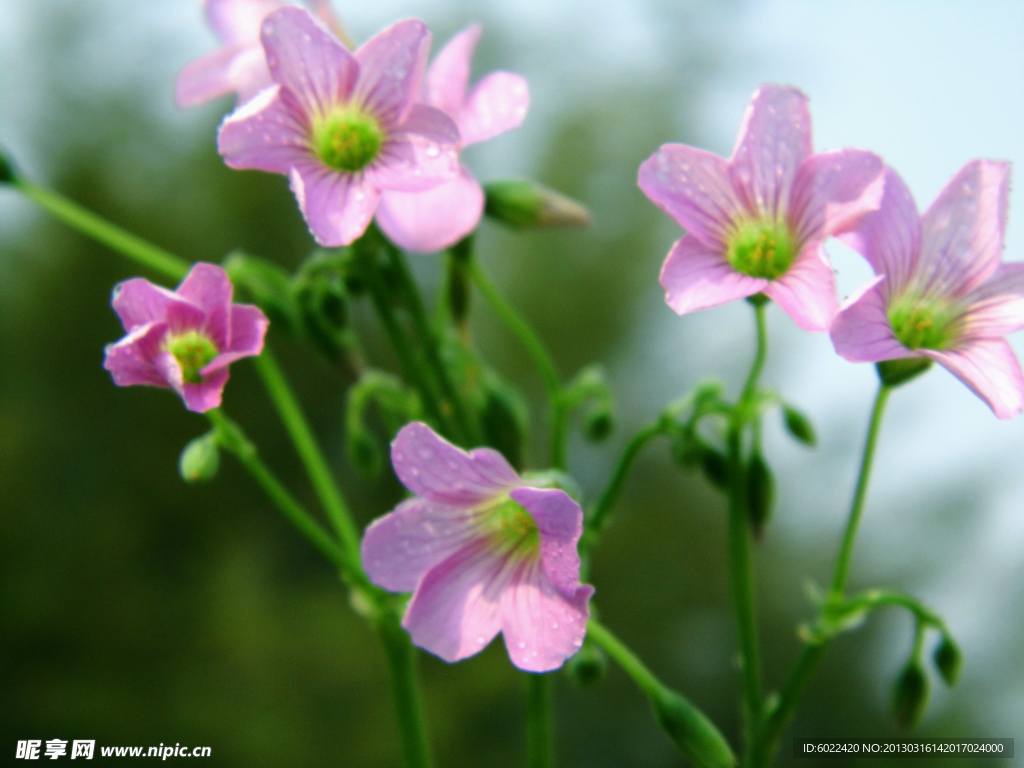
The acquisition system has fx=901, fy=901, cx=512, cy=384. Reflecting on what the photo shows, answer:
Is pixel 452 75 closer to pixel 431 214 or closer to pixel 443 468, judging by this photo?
pixel 431 214

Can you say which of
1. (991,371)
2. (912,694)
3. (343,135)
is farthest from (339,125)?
(912,694)

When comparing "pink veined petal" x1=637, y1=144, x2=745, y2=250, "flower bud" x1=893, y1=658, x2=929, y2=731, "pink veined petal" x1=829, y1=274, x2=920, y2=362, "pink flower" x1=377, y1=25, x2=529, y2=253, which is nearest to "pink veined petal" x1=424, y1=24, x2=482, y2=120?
"pink flower" x1=377, y1=25, x2=529, y2=253

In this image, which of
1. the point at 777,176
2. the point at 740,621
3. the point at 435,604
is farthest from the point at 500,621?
the point at 777,176

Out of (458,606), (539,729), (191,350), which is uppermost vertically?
(191,350)

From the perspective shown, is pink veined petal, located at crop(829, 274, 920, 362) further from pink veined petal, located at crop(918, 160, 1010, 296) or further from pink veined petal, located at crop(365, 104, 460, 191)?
pink veined petal, located at crop(365, 104, 460, 191)

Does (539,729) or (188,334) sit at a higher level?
(188,334)

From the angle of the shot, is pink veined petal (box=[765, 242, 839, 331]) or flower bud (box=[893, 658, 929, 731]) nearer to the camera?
pink veined petal (box=[765, 242, 839, 331])
